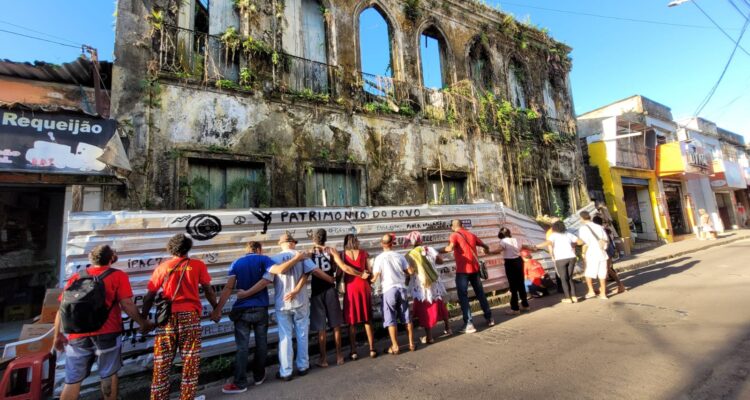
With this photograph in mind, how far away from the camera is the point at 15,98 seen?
6227 millimetres

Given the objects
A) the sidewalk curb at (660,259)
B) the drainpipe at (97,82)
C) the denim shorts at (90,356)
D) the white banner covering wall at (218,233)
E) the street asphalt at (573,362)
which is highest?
the drainpipe at (97,82)

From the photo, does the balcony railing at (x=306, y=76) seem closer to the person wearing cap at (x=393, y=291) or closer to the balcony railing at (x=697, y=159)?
the person wearing cap at (x=393, y=291)

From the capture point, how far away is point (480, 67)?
43.2 feet

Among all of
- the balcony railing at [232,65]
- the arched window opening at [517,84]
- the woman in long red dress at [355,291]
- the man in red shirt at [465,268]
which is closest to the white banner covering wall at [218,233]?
the woman in long red dress at [355,291]

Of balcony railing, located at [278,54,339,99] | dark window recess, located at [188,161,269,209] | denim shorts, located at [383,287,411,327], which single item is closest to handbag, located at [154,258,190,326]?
denim shorts, located at [383,287,411,327]

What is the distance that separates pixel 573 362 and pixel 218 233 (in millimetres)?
5074

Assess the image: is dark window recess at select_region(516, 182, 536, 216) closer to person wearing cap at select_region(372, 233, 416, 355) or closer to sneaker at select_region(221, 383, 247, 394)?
person wearing cap at select_region(372, 233, 416, 355)

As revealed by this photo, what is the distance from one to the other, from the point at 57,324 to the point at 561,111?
57.1 feet

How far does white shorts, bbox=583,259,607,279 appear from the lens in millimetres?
7324

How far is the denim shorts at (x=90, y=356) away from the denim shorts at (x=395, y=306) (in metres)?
3.13

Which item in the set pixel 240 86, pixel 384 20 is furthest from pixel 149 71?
pixel 384 20

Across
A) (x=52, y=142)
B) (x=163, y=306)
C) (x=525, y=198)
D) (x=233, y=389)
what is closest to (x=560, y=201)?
(x=525, y=198)

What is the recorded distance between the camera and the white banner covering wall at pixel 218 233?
15.2 feet

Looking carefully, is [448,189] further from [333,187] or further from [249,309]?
[249,309]
